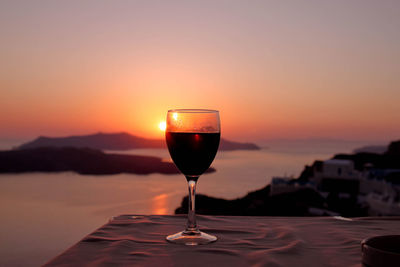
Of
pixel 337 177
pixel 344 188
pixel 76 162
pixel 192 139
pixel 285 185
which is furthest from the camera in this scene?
pixel 76 162

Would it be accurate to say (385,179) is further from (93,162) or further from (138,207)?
(93,162)

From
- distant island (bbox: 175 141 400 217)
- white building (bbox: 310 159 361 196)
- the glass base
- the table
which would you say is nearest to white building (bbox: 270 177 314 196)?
distant island (bbox: 175 141 400 217)

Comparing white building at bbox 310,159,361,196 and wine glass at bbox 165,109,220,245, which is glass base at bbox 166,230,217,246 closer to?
wine glass at bbox 165,109,220,245

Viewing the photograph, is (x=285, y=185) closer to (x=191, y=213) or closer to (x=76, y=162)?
(x=76, y=162)

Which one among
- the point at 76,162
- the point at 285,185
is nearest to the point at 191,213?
the point at 285,185

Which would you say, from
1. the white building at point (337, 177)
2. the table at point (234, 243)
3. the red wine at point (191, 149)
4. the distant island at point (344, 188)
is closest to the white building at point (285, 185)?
the distant island at point (344, 188)
